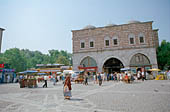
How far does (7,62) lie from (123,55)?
40.2 metres

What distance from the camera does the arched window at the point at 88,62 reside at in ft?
95.0

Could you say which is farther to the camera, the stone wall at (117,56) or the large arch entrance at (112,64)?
the large arch entrance at (112,64)

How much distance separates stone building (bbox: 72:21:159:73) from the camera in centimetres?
2625

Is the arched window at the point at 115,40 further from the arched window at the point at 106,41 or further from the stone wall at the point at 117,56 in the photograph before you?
the stone wall at the point at 117,56

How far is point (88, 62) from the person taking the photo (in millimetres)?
29344

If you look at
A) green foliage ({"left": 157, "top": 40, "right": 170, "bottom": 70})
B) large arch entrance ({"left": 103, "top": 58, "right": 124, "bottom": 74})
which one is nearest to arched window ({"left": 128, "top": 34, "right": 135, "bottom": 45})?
large arch entrance ({"left": 103, "top": 58, "right": 124, "bottom": 74})

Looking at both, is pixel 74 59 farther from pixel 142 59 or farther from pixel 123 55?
pixel 142 59

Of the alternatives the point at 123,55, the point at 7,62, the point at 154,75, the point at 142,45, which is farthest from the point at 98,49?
the point at 7,62

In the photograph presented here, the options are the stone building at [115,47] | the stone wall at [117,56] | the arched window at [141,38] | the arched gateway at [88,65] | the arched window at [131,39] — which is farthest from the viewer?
the arched gateway at [88,65]

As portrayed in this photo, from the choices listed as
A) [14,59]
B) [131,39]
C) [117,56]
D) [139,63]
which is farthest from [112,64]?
[14,59]

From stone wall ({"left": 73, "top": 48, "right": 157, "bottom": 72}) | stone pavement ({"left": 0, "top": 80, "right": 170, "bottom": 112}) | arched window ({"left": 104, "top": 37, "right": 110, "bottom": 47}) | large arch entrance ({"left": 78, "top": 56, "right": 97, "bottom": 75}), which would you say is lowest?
stone pavement ({"left": 0, "top": 80, "right": 170, "bottom": 112})

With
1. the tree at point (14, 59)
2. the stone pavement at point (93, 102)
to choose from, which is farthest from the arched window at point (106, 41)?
the tree at point (14, 59)

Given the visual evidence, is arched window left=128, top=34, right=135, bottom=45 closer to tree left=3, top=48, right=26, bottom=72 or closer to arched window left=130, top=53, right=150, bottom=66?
arched window left=130, top=53, right=150, bottom=66

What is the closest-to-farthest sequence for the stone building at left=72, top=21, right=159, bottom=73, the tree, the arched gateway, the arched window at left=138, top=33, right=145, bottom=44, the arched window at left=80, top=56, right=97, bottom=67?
the stone building at left=72, top=21, right=159, bottom=73, the arched window at left=138, top=33, right=145, bottom=44, the arched gateway, the arched window at left=80, top=56, right=97, bottom=67, the tree
